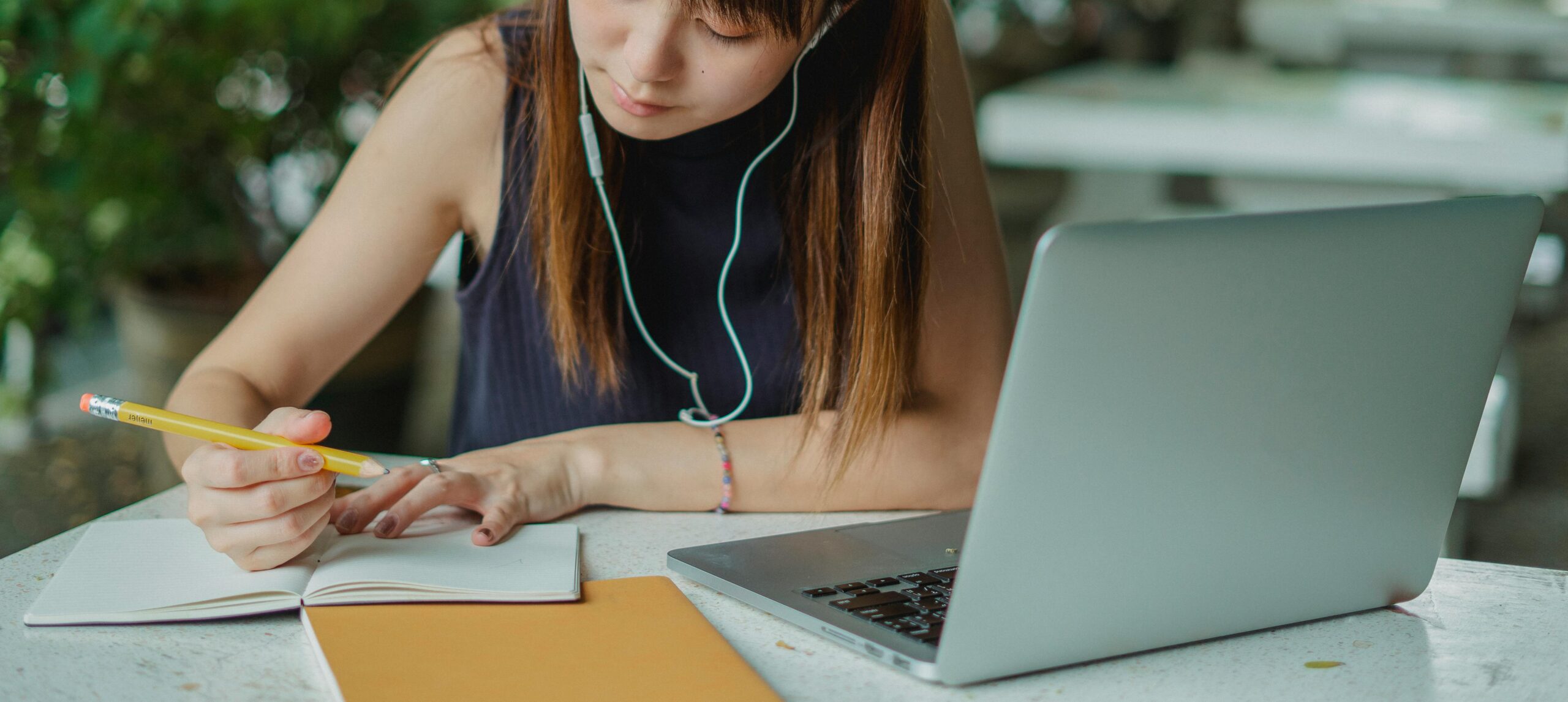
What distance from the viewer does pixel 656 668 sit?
0.60 m

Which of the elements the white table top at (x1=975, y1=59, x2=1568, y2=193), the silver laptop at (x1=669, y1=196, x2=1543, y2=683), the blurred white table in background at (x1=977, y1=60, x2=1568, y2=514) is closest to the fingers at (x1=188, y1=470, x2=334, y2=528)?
the silver laptop at (x1=669, y1=196, x2=1543, y2=683)

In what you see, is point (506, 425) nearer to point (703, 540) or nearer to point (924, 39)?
point (703, 540)

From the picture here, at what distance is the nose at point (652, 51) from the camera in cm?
77

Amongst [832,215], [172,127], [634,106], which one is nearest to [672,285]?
[832,215]

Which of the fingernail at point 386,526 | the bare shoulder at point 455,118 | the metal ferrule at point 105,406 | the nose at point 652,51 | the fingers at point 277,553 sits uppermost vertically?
the nose at point 652,51

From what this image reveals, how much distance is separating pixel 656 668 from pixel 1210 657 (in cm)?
28

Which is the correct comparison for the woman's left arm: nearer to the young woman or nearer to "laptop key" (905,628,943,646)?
the young woman

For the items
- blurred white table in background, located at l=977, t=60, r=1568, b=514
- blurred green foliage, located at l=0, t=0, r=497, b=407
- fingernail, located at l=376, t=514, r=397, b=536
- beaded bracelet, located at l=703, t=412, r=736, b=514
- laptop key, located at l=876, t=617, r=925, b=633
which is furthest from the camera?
blurred white table in background, located at l=977, t=60, r=1568, b=514

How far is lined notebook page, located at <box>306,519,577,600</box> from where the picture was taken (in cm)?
66

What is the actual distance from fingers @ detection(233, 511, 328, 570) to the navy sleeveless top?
406 mm

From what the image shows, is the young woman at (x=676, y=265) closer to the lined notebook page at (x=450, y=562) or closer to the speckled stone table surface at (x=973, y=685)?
the lined notebook page at (x=450, y=562)

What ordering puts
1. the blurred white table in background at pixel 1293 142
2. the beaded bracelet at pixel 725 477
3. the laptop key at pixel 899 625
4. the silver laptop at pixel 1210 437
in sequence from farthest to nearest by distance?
1. the blurred white table in background at pixel 1293 142
2. the beaded bracelet at pixel 725 477
3. the laptop key at pixel 899 625
4. the silver laptop at pixel 1210 437

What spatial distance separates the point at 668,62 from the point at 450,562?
0.33 metres

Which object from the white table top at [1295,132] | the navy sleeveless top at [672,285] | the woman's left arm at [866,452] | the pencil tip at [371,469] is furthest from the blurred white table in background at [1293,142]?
the pencil tip at [371,469]
